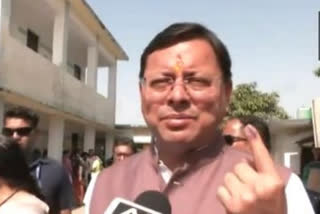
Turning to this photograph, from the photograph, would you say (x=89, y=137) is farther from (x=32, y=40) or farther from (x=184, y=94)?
(x=184, y=94)

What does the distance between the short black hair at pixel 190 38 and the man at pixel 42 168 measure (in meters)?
2.17

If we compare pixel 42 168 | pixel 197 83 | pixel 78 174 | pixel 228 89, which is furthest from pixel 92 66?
pixel 197 83

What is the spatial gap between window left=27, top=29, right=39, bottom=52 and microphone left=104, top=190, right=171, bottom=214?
1296 cm

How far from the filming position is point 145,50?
5.46 ft

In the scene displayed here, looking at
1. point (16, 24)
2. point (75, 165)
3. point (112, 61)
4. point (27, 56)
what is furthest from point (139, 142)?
point (27, 56)

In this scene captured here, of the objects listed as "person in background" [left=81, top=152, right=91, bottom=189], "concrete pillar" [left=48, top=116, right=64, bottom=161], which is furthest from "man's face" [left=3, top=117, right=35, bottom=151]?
"person in background" [left=81, top=152, right=91, bottom=189]

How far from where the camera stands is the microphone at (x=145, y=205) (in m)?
1.36

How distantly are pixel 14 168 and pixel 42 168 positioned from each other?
0.84 meters

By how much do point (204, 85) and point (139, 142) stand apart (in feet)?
85.9

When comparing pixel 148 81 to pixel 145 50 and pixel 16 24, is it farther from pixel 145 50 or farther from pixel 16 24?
pixel 16 24

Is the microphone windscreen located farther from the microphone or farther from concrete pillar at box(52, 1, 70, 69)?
concrete pillar at box(52, 1, 70, 69)

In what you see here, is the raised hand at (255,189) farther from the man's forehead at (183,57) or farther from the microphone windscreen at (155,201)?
the man's forehead at (183,57)

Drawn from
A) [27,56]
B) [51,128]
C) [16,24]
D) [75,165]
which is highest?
[16,24]

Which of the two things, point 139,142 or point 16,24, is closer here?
point 16,24
